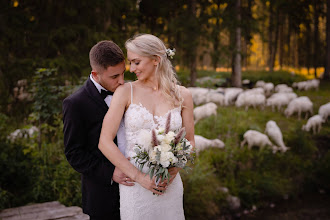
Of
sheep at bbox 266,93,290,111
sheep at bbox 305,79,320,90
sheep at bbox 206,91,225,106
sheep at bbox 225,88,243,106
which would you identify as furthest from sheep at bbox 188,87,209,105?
sheep at bbox 305,79,320,90

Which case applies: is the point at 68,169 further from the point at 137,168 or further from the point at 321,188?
the point at 321,188

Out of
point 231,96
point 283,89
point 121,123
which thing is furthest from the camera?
point 283,89

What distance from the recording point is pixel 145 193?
8.11 feet

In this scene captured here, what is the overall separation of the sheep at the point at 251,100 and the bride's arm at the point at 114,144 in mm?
9469

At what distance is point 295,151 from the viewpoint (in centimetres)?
869

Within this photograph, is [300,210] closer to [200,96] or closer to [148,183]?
[200,96]

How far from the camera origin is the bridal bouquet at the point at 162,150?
203cm

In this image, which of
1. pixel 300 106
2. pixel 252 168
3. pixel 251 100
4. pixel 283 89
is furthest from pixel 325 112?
pixel 283 89

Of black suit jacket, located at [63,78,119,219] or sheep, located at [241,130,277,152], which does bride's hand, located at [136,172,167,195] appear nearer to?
black suit jacket, located at [63,78,119,219]

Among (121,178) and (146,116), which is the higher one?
(146,116)

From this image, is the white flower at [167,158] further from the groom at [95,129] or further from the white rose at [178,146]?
the groom at [95,129]

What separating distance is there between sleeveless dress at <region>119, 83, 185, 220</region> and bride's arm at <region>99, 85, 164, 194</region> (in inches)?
3.9

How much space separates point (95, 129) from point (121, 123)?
8.1 inches

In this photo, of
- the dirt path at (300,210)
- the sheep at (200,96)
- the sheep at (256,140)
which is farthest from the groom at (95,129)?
the sheep at (200,96)
